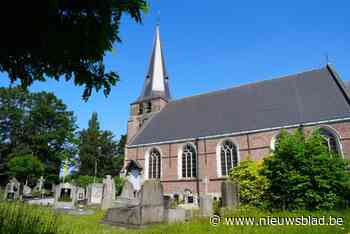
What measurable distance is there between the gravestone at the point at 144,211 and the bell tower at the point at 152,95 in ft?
64.0

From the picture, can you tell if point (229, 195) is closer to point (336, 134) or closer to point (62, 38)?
point (62, 38)

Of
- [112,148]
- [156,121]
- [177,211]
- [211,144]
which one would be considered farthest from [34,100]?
[177,211]

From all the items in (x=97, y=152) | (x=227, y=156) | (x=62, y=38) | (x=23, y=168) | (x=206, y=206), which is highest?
(x=97, y=152)

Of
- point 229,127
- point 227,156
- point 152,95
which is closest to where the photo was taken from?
point 227,156

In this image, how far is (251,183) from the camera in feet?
46.2

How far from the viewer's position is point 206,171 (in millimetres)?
21688

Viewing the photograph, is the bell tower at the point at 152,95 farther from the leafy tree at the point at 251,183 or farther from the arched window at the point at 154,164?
the leafy tree at the point at 251,183

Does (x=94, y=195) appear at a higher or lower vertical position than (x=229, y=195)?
lower

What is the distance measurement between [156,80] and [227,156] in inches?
562

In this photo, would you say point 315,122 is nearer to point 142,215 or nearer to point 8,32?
point 142,215

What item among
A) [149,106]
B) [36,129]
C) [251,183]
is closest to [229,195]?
[251,183]

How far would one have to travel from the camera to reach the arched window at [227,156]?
69.5 ft

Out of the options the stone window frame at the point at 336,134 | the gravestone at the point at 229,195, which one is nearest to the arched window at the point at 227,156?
Answer: the stone window frame at the point at 336,134
